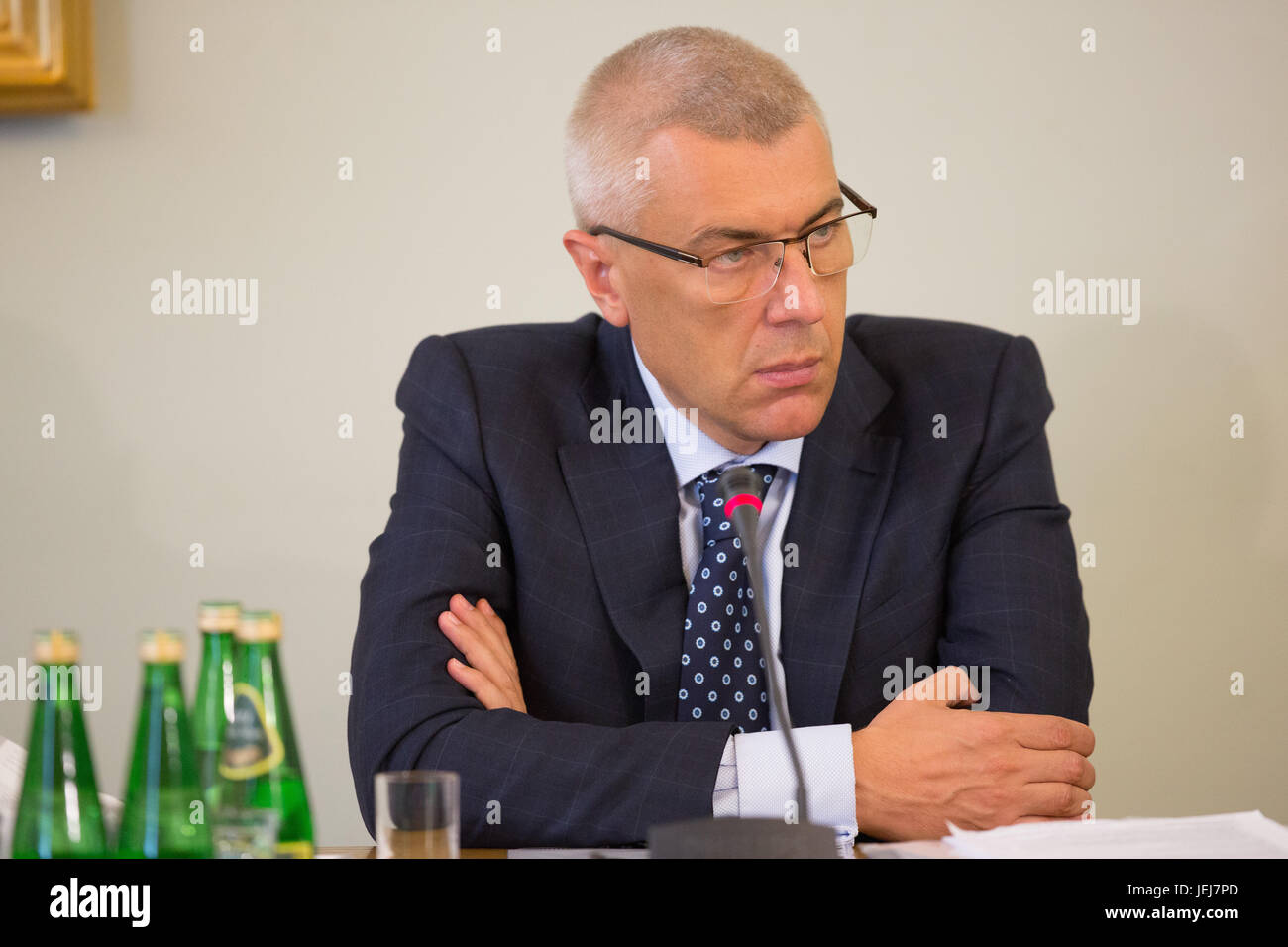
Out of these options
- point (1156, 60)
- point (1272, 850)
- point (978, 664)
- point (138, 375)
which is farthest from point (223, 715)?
point (1156, 60)

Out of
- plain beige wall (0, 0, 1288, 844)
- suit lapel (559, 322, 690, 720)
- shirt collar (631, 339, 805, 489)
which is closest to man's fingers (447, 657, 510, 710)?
suit lapel (559, 322, 690, 720)

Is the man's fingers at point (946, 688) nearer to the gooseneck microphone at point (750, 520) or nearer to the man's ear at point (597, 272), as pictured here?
the gooseneck microphone at point (750, 520)

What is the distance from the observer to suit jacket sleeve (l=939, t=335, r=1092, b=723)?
1.72 metres

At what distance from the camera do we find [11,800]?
3.85ft

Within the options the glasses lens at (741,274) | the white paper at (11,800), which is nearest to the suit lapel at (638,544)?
the glasses lens at (741,274)

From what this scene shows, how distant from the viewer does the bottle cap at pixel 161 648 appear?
38.6 inches

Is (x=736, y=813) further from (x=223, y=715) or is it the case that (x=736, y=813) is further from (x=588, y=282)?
(x=588, y=282)

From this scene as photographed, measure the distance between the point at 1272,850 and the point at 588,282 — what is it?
124cm

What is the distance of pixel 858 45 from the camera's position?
276 centimetres

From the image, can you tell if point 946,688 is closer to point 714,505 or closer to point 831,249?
point 714,505

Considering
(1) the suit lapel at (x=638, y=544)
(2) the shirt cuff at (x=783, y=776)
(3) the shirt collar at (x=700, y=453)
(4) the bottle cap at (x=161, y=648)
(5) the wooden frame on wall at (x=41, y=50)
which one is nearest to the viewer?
(4) the bottle cap at (x=161, y=648)

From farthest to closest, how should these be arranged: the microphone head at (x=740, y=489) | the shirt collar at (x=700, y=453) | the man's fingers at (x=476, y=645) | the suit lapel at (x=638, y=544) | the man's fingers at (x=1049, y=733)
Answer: the shirt collar at (x=700, y=453) < the suit lapel at (x=638, y=544) < the man's fingers at (x=476, y=645) < the man's fingers at (x=1049, y=733) < the microphone head at (x=740, y=489)
